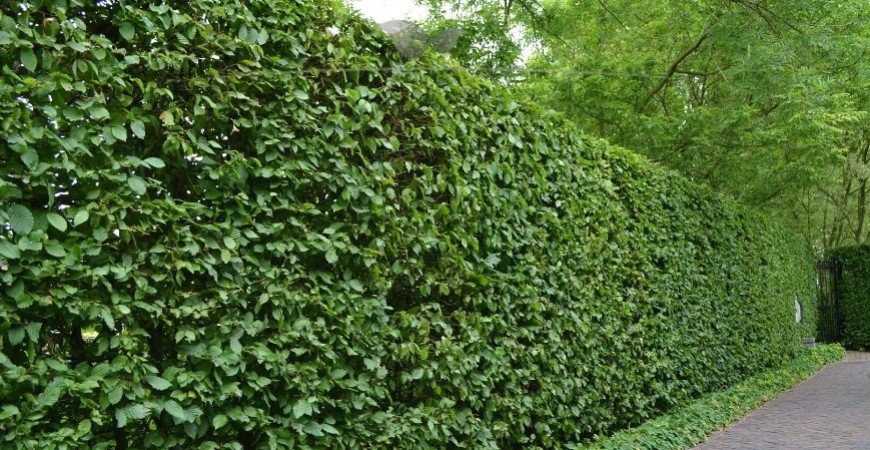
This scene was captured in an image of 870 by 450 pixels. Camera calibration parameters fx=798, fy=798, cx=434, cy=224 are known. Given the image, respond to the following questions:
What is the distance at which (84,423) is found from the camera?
9.44 feet

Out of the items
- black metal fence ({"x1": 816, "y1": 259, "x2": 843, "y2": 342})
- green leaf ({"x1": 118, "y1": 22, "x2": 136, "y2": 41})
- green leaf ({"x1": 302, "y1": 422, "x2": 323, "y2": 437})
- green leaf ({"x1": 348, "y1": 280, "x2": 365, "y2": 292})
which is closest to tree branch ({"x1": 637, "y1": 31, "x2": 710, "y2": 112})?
green leaf ({"x1": 348, "y1": 280, "x2": 365, "y2": 292})

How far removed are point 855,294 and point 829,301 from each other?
81cm

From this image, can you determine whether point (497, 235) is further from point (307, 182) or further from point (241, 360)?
point (241, 360)

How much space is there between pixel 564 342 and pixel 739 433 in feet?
10.5

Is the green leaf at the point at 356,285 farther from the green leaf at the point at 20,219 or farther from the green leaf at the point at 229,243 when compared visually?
the green leaf at the point at 20,219

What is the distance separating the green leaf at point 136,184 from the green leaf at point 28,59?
0.52 meters

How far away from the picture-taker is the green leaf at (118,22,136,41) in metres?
3.12

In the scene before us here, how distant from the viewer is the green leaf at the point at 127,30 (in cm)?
312

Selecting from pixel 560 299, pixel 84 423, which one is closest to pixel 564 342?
pixel 560 299

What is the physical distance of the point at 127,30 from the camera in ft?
10.3

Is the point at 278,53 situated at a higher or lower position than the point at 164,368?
higher

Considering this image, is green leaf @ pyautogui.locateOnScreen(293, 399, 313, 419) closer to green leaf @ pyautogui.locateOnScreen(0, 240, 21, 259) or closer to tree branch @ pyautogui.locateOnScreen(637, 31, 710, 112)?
green leaf @ pyautogui.locateOnScreen(0, 240, 21, 259)

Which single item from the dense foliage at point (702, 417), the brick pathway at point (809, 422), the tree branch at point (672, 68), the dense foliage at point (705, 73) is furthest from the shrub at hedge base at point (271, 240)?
the tree branch at point (672, 68)

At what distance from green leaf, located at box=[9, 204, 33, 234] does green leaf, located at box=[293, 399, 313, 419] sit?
1411 mm
